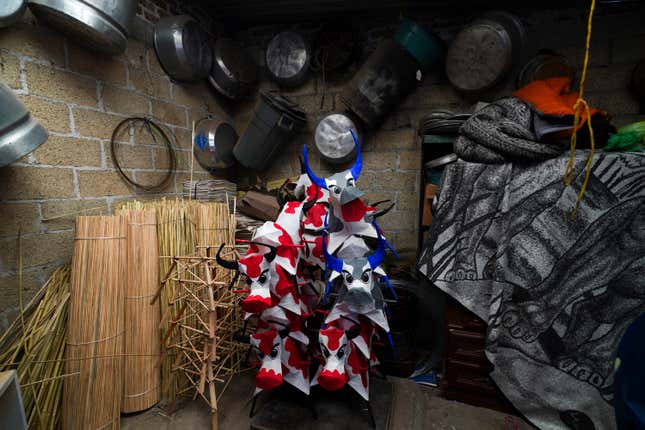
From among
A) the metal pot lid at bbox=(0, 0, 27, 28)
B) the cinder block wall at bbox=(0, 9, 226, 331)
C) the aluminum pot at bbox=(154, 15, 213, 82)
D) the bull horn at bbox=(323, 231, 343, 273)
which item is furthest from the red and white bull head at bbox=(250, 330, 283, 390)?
the aluminum pot at bbox=(154, 15, 213, 82)

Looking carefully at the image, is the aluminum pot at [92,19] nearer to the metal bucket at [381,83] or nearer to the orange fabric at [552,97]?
the metal bucket at [381,83]

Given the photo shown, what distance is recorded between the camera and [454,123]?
1936mm

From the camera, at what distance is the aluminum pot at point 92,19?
56.1 inches

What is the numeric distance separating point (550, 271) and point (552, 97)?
1.07 meters

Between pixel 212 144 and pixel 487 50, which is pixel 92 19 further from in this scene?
pixel 487 50

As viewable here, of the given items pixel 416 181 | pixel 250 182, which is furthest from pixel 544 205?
pixel 250 182

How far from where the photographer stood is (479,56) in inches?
82.2

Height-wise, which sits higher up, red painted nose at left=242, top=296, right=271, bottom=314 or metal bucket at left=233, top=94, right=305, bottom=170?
metal bucket at left=233, top=94, right=305, bottom=170

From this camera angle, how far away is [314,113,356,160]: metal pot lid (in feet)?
8.18

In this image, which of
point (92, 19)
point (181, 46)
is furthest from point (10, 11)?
point (181, 46)

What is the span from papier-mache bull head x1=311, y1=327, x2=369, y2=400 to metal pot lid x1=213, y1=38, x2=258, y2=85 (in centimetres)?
260

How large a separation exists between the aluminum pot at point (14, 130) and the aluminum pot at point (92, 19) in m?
0.53

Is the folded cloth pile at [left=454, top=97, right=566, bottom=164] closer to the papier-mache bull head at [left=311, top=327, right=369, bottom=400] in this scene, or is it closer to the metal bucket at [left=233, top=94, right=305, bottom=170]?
the papier-mache bull head at [left=311, top=327, right=369, bottom=400]

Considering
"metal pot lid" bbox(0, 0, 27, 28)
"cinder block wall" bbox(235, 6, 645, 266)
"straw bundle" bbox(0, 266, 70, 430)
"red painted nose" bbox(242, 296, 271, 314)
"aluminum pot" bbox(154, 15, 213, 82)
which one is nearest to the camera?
"red painted nose" bbox(242, 296, 271, 314)
